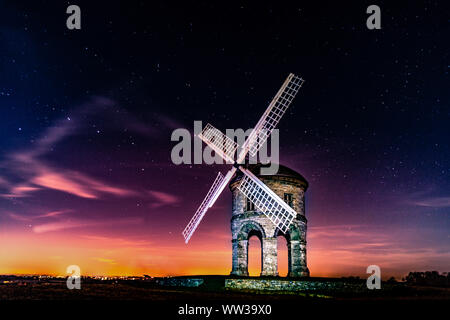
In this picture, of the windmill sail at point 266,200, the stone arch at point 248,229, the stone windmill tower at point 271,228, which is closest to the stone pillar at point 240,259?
the stone windmill tower at point 271,228

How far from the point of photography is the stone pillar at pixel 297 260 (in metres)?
24.9

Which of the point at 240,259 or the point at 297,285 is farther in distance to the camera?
the point at 240,259

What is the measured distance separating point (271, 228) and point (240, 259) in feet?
10.9

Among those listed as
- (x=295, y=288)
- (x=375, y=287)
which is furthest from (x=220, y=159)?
(x=375, y=287)

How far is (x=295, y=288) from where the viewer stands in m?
20.3

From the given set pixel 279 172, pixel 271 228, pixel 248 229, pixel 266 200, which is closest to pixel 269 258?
pixel 271 228

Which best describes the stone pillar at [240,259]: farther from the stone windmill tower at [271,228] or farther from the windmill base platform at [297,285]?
the windmill base platform at [297,285]

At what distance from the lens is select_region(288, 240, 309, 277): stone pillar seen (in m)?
24.9

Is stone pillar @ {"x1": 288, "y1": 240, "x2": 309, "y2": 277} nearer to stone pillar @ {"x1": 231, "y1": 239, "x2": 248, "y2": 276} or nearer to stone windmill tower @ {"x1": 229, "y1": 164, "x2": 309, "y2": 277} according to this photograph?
stone windmill tower @ {"x1": 229, "y1": 164, "x2": 309, "y2": 277}

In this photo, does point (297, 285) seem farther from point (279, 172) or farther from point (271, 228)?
point (279, 172)

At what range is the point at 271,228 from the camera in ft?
81.1

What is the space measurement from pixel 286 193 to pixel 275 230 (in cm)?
292
